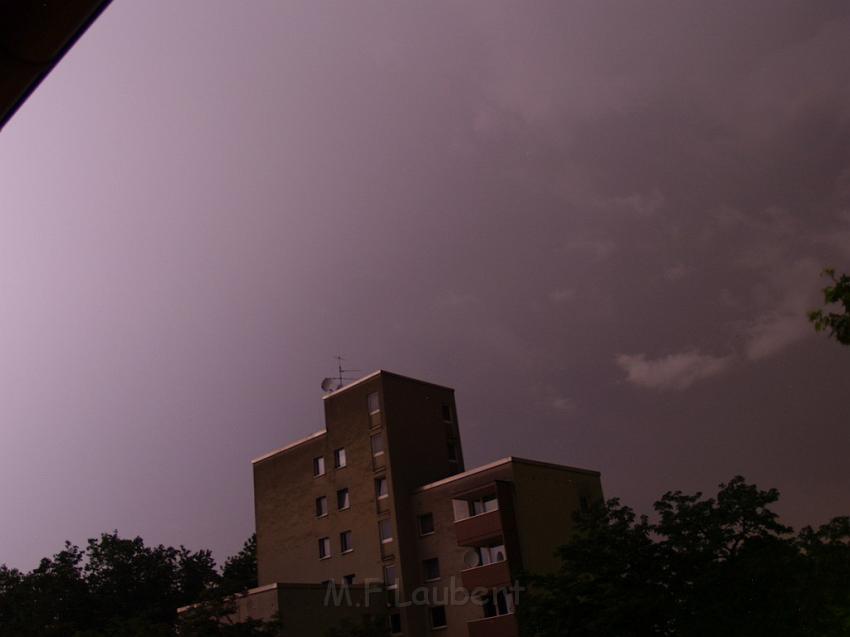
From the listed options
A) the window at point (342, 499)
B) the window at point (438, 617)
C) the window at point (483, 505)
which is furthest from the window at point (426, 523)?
the window at point (342, 499)

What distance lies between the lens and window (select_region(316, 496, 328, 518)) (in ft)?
173

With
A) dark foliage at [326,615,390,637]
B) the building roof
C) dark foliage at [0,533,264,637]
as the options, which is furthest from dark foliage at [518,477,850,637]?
dark foliage at [0,533,264,637]

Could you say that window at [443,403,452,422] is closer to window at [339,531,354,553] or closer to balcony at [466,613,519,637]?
window at [339,531,354,553]

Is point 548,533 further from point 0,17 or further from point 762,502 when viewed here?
point 0,17

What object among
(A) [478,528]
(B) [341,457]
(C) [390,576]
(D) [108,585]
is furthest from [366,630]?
(D) [108,585]

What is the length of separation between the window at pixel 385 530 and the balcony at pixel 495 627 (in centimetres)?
735

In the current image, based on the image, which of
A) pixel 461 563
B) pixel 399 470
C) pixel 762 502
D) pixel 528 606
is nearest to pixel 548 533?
pixel 461 563

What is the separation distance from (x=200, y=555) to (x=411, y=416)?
40.4 meters

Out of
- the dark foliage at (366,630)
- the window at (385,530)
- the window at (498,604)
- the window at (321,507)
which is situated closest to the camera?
the dark foliage at (366,630)

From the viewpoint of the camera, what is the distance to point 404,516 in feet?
158

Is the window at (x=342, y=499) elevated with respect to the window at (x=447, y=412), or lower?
lower

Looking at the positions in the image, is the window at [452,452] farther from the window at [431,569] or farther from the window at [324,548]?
the window at [324,548]

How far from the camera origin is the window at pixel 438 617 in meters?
45.4

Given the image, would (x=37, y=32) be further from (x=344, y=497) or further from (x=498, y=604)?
(x=344, y=497)
